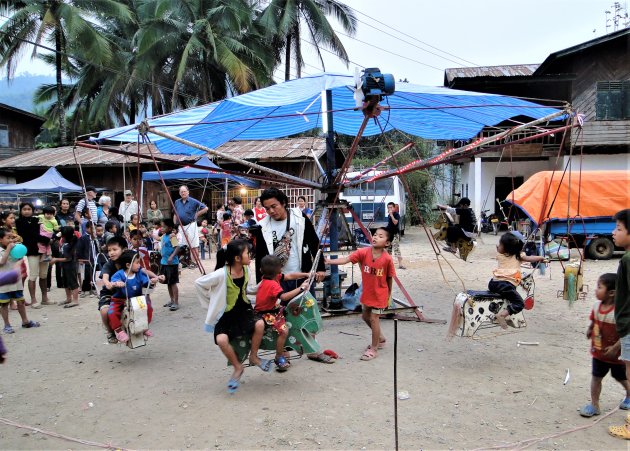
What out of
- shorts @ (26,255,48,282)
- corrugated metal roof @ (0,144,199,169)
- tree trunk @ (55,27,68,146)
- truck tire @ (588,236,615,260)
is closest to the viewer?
shorts @ (26,255,48,282)

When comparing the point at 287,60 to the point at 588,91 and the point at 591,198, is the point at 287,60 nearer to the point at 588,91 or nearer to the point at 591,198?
the point at 588,91

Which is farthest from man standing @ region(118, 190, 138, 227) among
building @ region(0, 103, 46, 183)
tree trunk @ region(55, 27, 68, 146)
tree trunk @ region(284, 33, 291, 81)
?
building @ region(0, 103, 46, 183)

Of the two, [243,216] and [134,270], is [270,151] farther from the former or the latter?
[134,270]

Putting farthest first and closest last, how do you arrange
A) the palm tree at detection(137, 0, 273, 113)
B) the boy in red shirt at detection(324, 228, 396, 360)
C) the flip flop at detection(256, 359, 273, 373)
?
the palm tree at detection(137, 0, 273, 113)
the boy in red shirt at detection(324, 228, 396, 360)
the flip flop at detection(256, 359, 273, 373)

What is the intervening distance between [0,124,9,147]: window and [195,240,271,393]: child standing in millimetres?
26531

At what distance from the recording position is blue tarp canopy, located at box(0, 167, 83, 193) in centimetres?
1672

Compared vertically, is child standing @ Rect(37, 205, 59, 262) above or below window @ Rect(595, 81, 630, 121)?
below

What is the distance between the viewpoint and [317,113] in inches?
201

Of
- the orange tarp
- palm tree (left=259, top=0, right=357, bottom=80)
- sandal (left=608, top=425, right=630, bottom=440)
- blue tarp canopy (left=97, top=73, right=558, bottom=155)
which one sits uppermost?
palm tree (left=259, top=0, right=357, bottom=80)

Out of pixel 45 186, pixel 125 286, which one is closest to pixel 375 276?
pixel 125 286

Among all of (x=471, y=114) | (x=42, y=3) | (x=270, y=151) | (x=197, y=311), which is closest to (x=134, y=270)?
(x=197, y=311)

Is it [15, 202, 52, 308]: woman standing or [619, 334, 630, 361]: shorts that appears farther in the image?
[15, 202, 52, 308]: woman standing

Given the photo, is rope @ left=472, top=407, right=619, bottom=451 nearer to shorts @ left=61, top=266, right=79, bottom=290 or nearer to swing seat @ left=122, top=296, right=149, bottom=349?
swing seat @ left=122, top=296, right=149, bottom=349

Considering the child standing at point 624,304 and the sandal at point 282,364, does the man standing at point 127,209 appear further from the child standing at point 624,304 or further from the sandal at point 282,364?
the child standing at point 624,304
